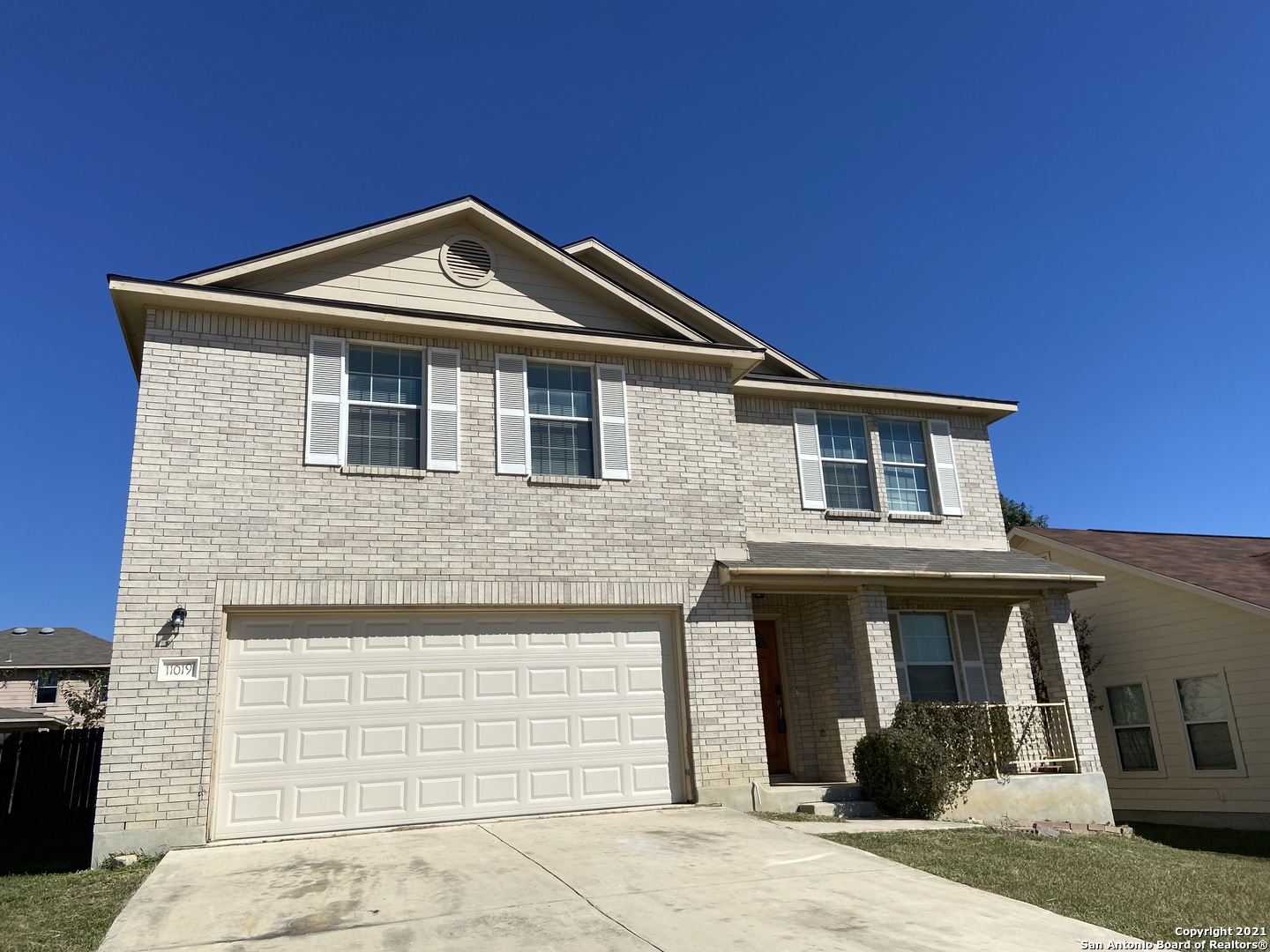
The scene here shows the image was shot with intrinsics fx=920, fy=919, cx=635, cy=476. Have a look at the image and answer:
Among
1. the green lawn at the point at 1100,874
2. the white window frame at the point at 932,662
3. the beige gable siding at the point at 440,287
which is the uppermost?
the beige gable siding at the point at 440,287

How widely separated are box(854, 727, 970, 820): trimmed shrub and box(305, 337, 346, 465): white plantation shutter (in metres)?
7.55

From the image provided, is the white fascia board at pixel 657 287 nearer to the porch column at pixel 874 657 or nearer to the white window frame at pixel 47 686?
the porch column at pixel 874 657

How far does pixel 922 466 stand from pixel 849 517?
187cm

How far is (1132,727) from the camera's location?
17266 millimetres

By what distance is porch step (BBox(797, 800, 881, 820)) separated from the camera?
1125 cm

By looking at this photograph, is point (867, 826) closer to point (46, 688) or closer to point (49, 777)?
point (49, 777)

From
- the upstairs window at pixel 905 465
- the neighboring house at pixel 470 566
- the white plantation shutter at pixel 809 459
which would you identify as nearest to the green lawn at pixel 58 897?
the neighboring house at pixel 470 566

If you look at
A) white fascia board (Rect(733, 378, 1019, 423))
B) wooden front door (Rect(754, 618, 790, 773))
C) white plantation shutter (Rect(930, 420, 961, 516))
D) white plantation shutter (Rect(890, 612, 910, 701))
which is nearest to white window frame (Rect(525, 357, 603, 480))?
white fascia board (Rect(733, 378, 1019, 423))

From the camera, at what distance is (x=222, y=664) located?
9742 mm

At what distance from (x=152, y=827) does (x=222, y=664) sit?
166 centimetres

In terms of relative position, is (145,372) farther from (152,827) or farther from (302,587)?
(152,827)

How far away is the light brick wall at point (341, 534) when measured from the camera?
943cm

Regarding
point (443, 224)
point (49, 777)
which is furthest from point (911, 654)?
point (49, 777)

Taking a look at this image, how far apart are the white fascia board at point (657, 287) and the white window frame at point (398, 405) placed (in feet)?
10.5
